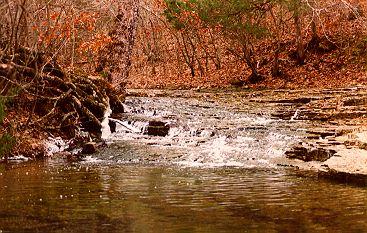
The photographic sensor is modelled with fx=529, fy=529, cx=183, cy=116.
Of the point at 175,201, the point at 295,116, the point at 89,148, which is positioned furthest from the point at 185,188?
the point at 295,116

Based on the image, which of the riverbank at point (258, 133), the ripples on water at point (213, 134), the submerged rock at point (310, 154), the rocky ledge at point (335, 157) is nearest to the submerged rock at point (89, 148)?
the riverbank at point (258, 133)

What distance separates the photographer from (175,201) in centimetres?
769

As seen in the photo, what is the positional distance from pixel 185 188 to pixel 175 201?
3.25 ft

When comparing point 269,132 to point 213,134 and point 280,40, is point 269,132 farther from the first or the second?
point 280,40

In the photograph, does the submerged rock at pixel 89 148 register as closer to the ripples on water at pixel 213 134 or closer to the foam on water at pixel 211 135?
the ripples on water at pixel 213 134

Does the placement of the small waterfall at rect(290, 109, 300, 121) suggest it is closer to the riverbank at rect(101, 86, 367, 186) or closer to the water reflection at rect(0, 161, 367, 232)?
the riverbank at rect(101, 86, 367, 186)

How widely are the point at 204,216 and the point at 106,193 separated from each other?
2.17 metres

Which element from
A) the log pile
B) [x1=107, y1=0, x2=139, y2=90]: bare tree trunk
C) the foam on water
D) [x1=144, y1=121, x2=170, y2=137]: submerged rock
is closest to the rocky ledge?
the foam on water

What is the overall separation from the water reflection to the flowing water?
0.04 feet

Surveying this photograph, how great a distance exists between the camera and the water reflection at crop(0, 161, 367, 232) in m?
6.34

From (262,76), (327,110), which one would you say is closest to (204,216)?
(327,110)

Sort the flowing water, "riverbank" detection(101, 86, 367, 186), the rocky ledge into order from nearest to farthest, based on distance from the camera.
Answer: the flowing water → the rocky ledge → "riverbank" detection(101, 86, 367, 186)

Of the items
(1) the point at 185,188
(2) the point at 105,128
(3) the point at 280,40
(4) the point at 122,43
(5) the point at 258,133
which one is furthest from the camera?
(3) the point at 280,40

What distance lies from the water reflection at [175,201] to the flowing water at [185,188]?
0.04ft
